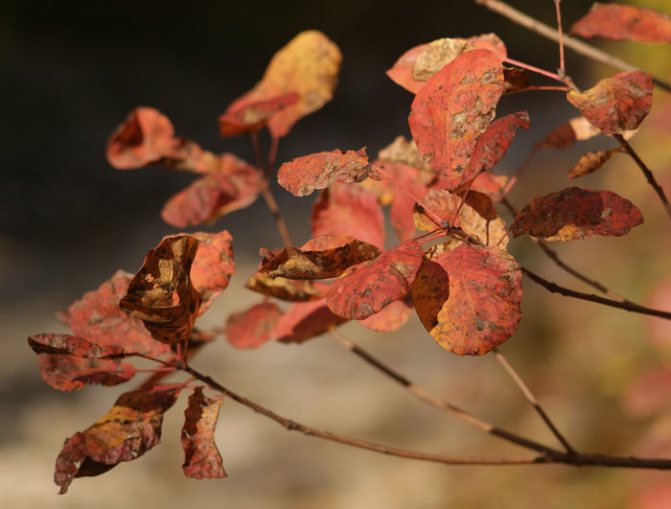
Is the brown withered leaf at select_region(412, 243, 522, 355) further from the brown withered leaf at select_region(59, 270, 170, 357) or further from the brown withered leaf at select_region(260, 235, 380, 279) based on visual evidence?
the brown withered leaf at select_region(59, 270, 170, 357)

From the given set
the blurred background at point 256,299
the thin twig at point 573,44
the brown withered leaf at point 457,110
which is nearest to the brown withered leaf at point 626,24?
the thin twig at point 573,44

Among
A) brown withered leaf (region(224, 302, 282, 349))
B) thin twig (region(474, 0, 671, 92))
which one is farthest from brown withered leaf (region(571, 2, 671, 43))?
brown withered leaf (region(224, 302, 282, 349))

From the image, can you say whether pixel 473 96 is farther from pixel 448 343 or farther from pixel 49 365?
pixel 49 365

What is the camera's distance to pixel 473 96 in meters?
0.40

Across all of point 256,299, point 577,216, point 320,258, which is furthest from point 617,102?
point 256,299

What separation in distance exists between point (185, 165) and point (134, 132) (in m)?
0.05

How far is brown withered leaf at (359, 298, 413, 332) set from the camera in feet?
1.63

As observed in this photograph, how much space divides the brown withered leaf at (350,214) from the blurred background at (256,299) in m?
0.57

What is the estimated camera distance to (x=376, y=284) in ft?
1.20

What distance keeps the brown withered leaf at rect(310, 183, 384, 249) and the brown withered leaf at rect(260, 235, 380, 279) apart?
166 millimetres

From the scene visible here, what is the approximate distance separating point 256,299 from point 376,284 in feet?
11.3

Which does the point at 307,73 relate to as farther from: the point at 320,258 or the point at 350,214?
the point at 320,258

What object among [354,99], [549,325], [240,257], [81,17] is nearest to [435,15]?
[354,99]

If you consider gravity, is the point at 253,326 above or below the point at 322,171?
below
